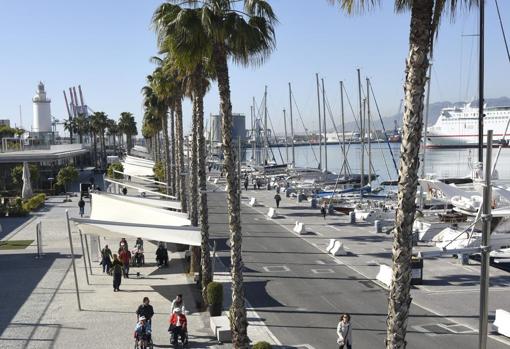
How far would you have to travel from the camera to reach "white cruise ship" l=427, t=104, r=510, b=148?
507 feet

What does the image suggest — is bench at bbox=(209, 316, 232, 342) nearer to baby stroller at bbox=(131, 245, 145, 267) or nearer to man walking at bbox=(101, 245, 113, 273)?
man walking at bbox=(101, 245, 113, 273)

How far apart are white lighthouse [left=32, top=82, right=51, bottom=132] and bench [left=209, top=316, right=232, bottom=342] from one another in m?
140

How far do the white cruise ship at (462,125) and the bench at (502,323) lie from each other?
140 m

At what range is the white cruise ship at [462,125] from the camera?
15462cm

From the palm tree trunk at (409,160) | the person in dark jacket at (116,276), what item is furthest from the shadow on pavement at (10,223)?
the palm tree trunk at (409,160)

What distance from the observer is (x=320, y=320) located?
1927 centimetres

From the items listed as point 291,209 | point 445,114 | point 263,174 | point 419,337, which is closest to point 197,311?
point 419,337

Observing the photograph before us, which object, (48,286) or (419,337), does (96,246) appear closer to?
(48,286)

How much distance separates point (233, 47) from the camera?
15.0 metres

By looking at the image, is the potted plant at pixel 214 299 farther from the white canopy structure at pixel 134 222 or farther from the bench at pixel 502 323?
the bench at pixel 502 323

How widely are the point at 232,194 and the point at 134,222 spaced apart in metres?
10.5

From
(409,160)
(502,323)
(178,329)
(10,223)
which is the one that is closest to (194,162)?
(178,329)

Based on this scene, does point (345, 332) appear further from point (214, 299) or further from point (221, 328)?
point (214, 299)

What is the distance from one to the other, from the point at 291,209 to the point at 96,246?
26.3 m
